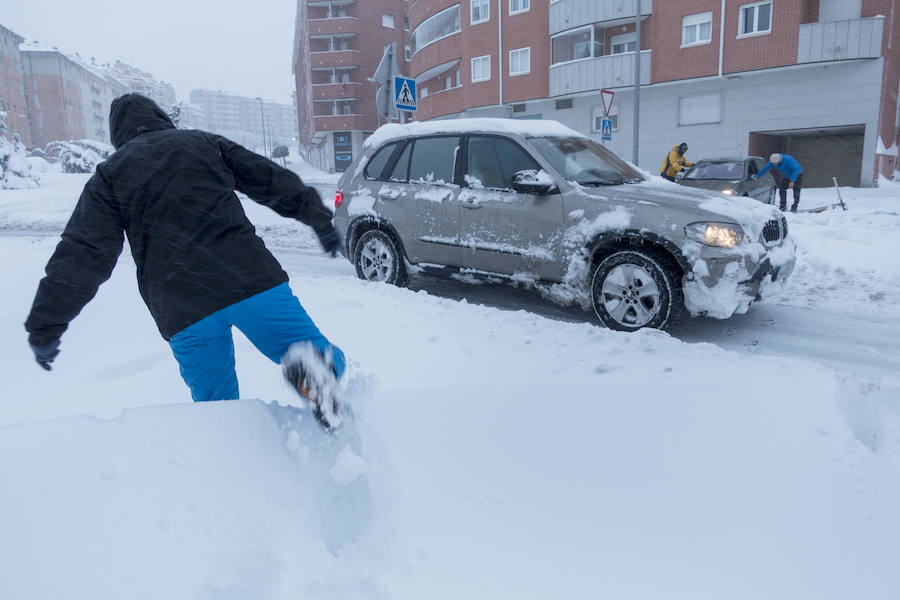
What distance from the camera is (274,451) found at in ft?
7.50

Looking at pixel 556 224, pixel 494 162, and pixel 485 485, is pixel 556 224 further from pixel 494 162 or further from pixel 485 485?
pixel 485 485

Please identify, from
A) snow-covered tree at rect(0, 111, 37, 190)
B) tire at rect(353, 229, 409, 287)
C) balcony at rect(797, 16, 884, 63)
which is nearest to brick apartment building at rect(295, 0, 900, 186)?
balcony at rect(797, 16, 884, 63)

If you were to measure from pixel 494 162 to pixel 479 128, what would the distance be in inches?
17.1

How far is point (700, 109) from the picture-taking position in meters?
24.8

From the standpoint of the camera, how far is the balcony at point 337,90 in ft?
172

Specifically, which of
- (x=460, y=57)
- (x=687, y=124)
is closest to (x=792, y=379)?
(x=687, y=124)

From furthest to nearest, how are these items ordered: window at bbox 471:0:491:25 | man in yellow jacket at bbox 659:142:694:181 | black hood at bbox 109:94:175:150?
window at bbox 471:0:491:25 → man in yellow jacket at bbox 659:142:694:181 → black hood at bbox 109:94:175:150

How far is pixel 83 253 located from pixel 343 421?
46.6 inches

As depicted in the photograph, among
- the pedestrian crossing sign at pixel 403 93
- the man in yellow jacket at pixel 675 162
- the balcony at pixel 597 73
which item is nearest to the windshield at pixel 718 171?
the man in yellow jacket at pixel 675 162

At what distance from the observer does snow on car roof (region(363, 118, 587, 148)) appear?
18.5 ft

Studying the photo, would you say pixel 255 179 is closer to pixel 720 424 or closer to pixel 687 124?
pixel 720 424

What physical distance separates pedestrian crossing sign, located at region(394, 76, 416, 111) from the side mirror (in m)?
4.95

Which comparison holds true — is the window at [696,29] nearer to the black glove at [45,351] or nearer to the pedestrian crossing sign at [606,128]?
the pedestrian crossing sign at [606,128]

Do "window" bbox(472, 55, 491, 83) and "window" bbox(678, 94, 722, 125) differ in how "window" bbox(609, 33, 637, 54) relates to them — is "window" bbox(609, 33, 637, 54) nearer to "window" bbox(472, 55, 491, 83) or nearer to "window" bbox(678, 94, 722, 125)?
"window" bbox(678, 94, 722, 125)
